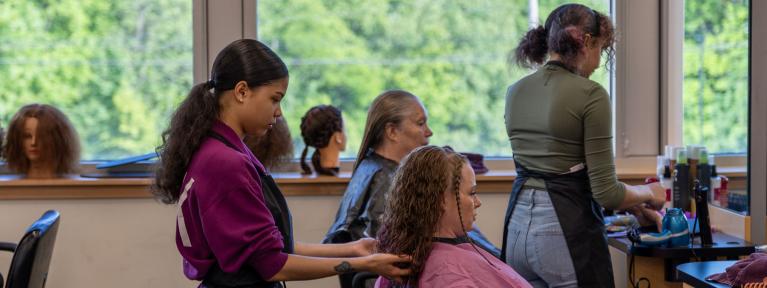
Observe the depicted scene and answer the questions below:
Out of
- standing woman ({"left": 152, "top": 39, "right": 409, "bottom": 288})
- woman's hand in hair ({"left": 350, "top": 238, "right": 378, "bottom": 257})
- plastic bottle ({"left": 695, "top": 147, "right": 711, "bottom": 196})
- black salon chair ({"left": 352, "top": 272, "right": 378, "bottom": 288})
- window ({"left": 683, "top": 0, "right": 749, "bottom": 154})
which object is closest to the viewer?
standing woman ({"left": 152, "top": 39, "right": 409, "bottom": 288})

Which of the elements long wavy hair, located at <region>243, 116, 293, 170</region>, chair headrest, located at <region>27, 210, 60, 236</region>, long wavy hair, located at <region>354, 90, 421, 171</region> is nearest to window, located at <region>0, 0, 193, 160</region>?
long wavy hair, located at <region>243, 116, 293, 170</region>

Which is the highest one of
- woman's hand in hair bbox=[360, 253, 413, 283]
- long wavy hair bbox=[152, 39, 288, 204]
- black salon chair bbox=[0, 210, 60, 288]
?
long wavy hair bbox=[152, 39, 288, 204]

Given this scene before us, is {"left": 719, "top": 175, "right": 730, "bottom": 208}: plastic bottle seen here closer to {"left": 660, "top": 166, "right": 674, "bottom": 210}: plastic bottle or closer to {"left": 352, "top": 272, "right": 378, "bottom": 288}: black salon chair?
{"left": 660, "top": 166, "right": 674, "bottom": 210}: plastic bottle

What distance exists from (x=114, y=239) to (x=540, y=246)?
1965 mm

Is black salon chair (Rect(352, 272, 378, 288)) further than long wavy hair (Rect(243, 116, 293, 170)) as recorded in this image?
No

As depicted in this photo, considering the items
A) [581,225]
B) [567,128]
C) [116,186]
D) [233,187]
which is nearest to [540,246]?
[581,225]

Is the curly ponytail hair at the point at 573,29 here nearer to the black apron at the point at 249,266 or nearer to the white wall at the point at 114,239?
the black apron at the point at 249,266

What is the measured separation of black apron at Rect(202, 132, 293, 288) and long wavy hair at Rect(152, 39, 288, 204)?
1.9 inches

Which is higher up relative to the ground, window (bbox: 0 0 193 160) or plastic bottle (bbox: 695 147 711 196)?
window (bbox: 0 0 193 160)

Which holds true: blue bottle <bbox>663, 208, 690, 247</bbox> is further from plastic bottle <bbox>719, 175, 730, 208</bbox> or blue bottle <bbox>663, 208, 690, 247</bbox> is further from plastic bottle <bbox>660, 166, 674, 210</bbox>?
plastic bottle <bbox>660, 166, 674, 210</bbox>

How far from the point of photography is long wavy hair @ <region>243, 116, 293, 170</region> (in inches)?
141

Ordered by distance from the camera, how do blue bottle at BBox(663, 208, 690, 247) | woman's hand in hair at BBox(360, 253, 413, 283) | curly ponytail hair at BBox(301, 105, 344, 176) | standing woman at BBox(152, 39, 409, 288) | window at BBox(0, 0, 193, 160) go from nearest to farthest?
standing woman at BBox(152, 39, 409, 288) → woman's hand in hair at BBox(360, 253, 413, 283) → blue bottle at BBox(663, 208, 690, 247) → curly ponytail hair at BBox(301, 105, 344, 176) → window at BBox(0, 0, 193, 160)

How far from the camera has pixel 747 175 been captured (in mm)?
2887

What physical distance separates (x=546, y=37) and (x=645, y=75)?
139cm
